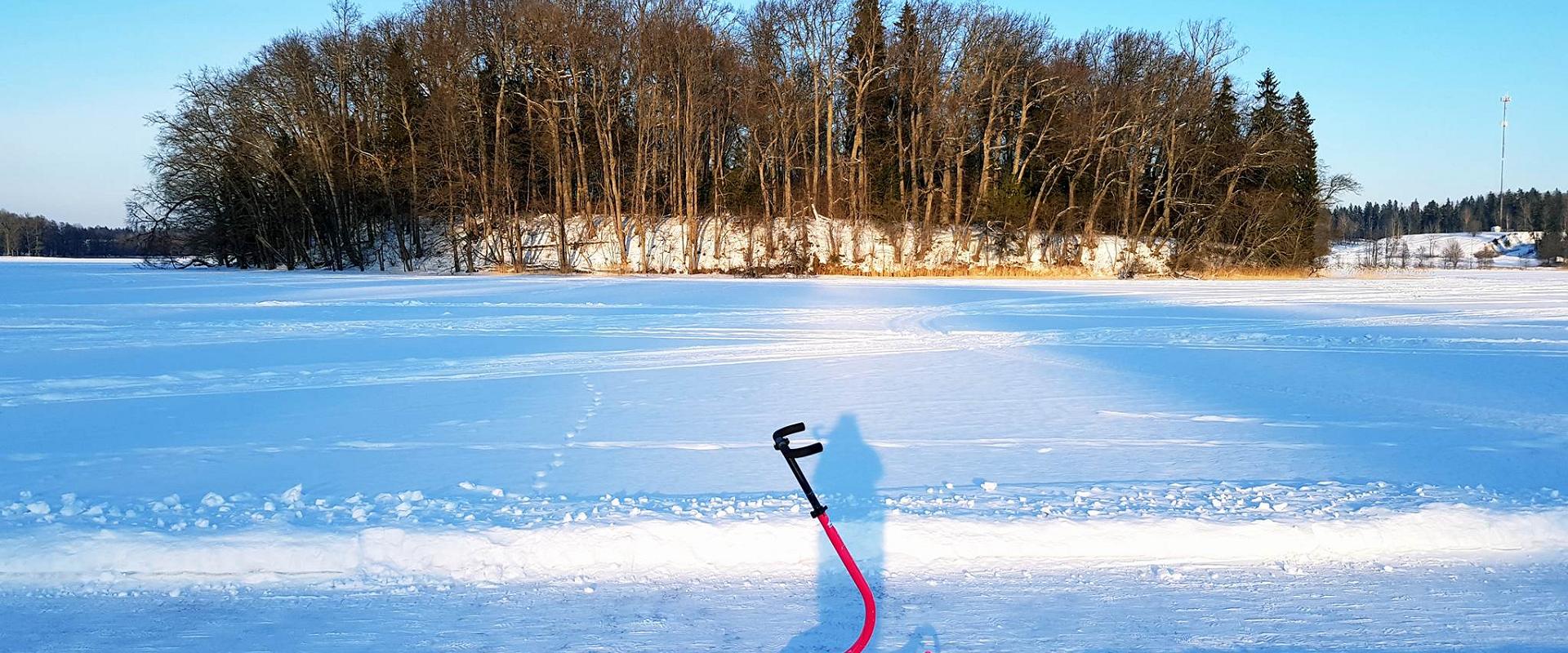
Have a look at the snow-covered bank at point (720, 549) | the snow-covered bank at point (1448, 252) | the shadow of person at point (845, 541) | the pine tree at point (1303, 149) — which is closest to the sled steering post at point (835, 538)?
the shadow of person at point (845, 541)

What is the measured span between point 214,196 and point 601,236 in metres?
20.9

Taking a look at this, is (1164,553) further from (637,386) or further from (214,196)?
(214,196)

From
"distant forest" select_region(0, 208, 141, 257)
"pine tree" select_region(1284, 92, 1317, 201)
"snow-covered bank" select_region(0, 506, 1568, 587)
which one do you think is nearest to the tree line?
"pine tree" select_region(1284, 92, 1317, 201)

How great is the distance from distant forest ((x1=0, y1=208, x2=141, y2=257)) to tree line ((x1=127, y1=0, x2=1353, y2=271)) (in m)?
82.9

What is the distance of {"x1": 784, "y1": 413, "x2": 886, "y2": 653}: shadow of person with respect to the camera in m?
4.01

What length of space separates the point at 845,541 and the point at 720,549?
2.29 feet

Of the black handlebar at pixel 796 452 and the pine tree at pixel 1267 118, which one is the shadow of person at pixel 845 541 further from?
the pine tree at pixel 1267 118

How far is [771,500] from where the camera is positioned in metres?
5.60

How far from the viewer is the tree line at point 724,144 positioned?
4369 centimetres

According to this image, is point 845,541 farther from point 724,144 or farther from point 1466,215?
point 1466,215

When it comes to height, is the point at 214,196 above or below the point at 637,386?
above

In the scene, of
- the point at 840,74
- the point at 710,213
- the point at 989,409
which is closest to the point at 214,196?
the point at 710,213

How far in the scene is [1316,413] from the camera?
8359mm

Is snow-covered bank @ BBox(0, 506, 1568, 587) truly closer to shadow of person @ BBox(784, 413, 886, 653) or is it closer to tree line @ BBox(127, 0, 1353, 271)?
shadow of person @ BBox(784, 413, 886, 653)
